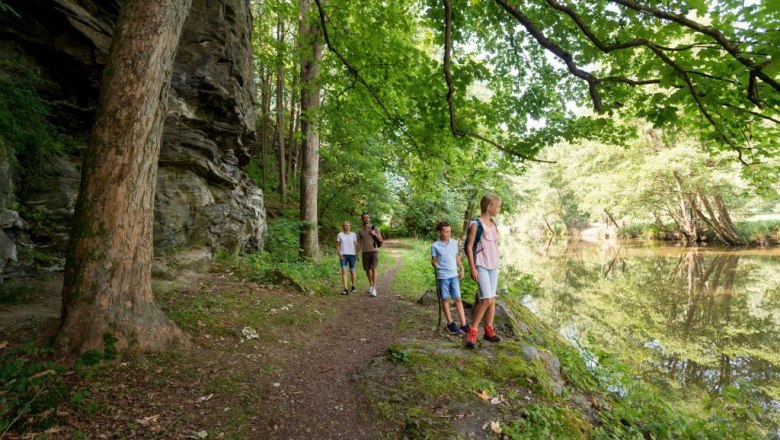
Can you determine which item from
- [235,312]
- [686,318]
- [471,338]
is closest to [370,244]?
[235,312]

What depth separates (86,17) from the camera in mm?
7156

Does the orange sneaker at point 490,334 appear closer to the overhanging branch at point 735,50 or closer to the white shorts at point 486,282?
the white shorts at point 486,282

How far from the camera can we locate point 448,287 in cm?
560

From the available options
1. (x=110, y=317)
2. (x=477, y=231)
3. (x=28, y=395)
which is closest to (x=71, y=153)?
(x=110, y=317)

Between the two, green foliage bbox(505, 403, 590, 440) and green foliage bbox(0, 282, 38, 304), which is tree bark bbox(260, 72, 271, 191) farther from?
green foliage bbox(505, 403, 590, 440)

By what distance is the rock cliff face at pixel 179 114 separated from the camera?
6.51m

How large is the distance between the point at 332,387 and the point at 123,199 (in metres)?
2.96

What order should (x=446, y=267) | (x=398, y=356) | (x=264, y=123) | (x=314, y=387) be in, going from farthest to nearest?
1. (x=264, y=123)
2. (x=446, y=267)
3. (x=398, y=356)
4. (x=314, y=387)

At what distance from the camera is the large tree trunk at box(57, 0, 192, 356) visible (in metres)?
3.58

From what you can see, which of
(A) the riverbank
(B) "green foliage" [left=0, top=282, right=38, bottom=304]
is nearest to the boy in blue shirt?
(A) the riverbank

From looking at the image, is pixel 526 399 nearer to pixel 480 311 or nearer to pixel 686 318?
pixel 480 311

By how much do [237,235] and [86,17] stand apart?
18.3ft

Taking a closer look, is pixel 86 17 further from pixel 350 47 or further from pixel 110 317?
pixel 110 317

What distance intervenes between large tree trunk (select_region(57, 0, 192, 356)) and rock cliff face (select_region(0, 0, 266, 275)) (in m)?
3.21
